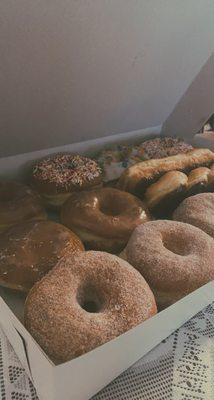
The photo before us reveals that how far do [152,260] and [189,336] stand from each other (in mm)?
213

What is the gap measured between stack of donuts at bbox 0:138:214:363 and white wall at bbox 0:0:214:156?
20cm

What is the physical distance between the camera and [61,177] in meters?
1.46

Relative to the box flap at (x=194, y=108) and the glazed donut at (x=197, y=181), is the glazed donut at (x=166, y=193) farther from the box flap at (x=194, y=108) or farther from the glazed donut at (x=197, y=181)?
the box flap at (x=194, y=108)

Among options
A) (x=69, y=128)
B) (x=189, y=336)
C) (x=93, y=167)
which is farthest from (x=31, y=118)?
(x=189, y=336)

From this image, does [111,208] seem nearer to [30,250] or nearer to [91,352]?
[30,250]

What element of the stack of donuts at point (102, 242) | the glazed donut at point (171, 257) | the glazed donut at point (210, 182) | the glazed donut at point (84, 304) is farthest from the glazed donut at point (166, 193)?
the glazed donut at point (84, 304)

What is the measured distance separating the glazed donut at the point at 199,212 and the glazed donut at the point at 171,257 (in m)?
0.10

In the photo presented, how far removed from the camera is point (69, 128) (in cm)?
149

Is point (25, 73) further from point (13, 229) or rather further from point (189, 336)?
point (189, 336)

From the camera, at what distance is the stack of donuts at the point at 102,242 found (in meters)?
0.82

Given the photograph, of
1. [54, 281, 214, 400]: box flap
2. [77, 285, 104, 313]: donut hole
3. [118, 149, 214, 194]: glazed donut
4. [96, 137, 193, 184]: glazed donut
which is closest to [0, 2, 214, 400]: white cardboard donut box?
[54, 281, 214, 400]: box flap

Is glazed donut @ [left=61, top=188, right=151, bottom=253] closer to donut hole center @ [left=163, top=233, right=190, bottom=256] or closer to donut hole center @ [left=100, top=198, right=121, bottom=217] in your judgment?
donut hole center @ [left=100, top=198, right=121, bottom=217]

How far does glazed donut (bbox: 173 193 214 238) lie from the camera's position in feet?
4.05

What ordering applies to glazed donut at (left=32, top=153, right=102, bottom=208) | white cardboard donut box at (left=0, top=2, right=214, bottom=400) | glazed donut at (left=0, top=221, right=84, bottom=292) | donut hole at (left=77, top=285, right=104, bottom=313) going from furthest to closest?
glazed donut at (left=32, top=153, right=102, bottom=208) → glazed donut at (left=0, top=221, right=84, bottom=292) → donut hole at (left=77, top=285, right=104, bottom=313) → white cardboard donut box at (left=0, top=2, right=214, bottom=400)
